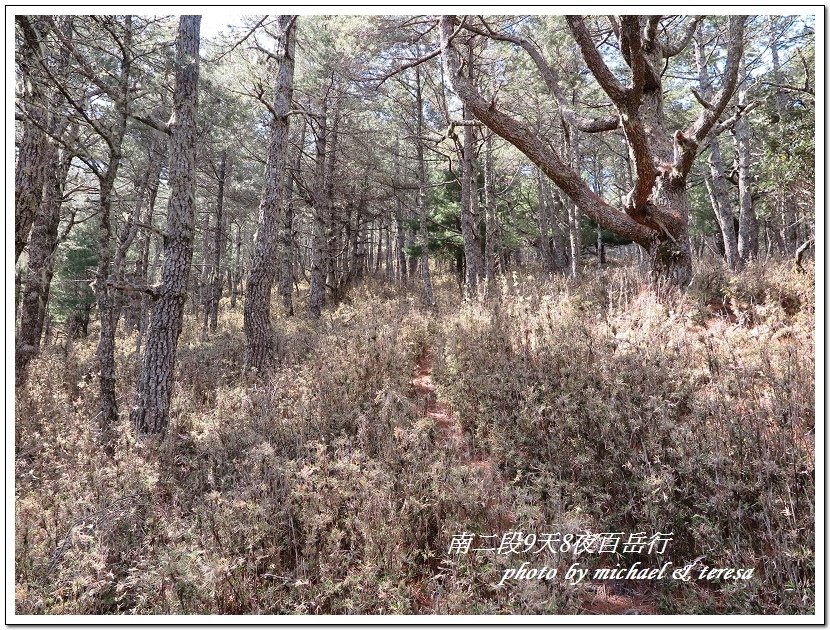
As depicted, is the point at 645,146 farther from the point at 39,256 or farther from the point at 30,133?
the point at 39,256

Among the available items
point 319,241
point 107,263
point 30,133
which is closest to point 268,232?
point 107,263

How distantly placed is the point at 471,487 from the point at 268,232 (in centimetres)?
587

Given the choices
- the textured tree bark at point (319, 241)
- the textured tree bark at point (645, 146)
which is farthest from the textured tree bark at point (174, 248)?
Result: the textured tree bark at point (319, 241)

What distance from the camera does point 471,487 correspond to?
2.72 meters

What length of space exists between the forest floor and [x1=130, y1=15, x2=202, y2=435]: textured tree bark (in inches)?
16.0

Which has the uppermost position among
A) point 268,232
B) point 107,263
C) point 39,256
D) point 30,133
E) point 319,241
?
point 30,133

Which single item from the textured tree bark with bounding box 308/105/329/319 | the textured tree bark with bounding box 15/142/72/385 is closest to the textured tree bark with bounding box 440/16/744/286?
the textured tree bark with bounding box 15/142/72/385

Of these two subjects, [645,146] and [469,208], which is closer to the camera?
[645,146]

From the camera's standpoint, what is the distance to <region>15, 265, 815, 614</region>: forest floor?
2.21 m

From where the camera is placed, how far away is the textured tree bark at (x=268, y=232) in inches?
273

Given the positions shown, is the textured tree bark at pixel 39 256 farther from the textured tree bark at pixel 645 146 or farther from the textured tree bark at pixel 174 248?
the textured tree bark at pixel 645 146

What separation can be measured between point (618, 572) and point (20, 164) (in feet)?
26.2

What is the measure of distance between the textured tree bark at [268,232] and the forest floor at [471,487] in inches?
90.9

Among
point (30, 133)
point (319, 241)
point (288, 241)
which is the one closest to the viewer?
point (30, 133)
